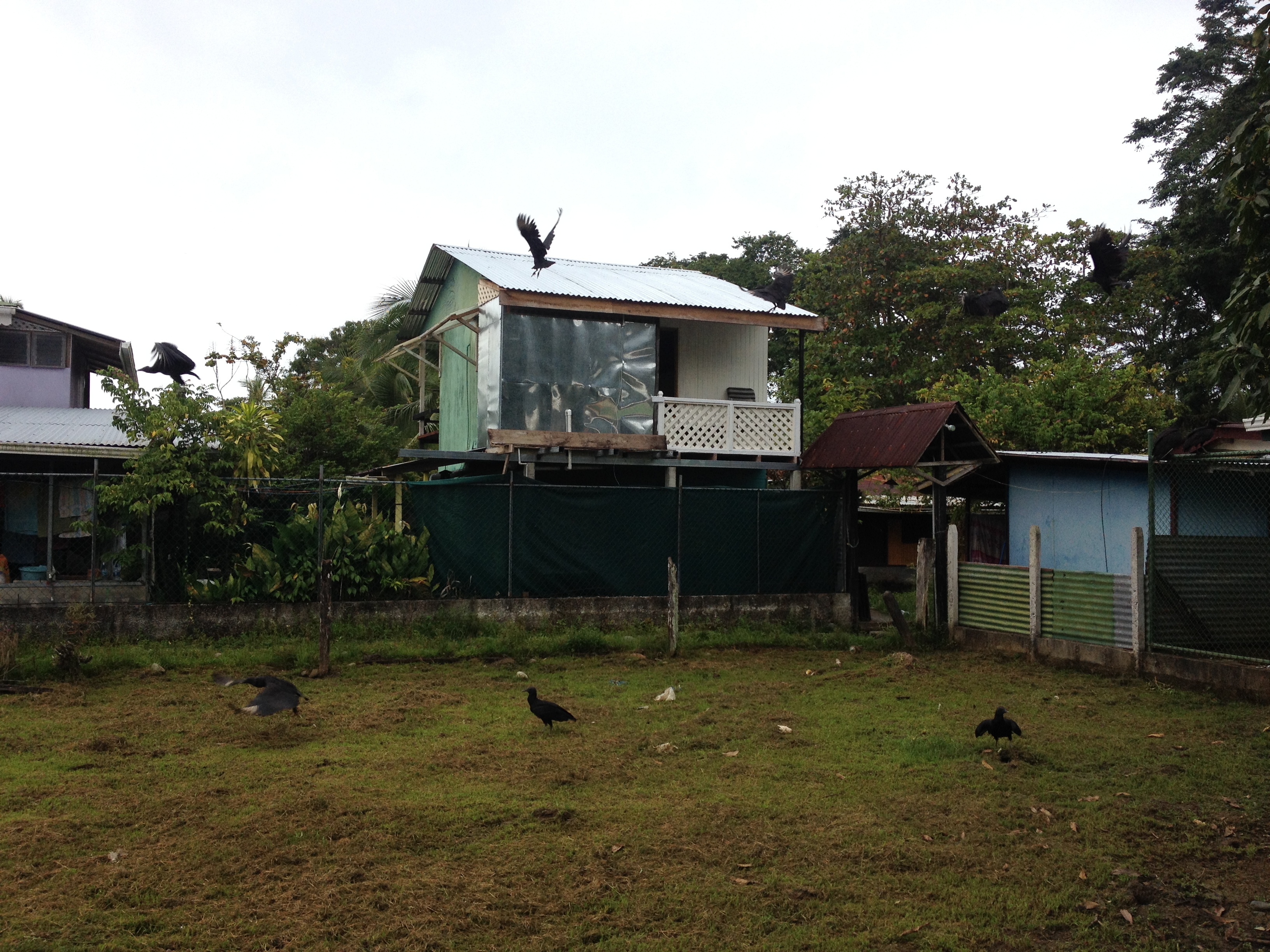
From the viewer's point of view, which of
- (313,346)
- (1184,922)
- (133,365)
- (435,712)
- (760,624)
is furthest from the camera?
(313,346)

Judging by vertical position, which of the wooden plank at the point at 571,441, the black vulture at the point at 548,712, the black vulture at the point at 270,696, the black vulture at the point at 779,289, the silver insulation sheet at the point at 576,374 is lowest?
the black vulture at the point at 548,712

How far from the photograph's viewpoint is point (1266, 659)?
1089 cm

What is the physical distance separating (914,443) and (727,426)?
427 centimetres

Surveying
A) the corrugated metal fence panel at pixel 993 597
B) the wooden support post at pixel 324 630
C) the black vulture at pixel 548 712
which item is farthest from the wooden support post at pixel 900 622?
the wooden support post at pixel 324 630

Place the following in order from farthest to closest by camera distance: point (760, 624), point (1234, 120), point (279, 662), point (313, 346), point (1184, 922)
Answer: point (313, 346), point (1234, 120), point (760, 624), point (279, 662), point (1184, 922)

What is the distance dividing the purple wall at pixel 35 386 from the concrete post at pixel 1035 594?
56.0 feet

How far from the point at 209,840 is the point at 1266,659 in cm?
1018

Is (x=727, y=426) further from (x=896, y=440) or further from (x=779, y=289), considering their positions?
(x=896, y=440)

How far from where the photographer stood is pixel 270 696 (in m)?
8.48

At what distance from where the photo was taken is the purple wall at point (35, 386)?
1927 centimetres

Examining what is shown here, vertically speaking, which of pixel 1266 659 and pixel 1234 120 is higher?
pixel 1234 120

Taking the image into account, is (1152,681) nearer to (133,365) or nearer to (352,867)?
(352,867)

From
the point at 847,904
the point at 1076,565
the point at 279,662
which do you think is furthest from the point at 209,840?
the point at 1076,565

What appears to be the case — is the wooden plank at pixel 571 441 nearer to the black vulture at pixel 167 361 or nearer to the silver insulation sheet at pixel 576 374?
the silver insulation sheet at pixel 576 374
